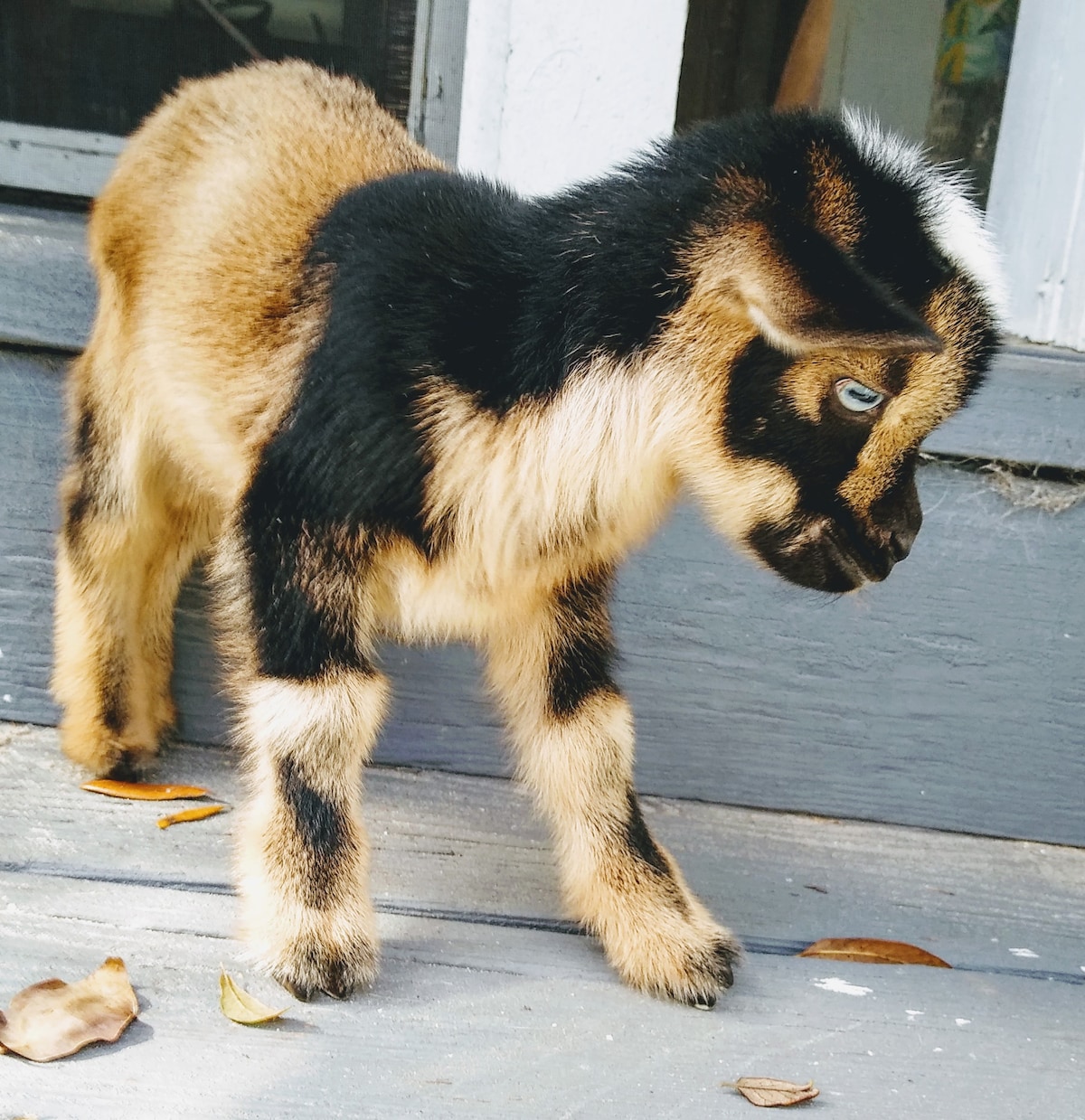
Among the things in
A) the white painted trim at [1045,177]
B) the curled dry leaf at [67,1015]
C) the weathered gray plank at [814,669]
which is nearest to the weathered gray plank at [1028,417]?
the weathered gray plank at [814,669]

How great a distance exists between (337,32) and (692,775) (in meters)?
2.07

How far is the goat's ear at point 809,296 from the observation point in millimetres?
1789

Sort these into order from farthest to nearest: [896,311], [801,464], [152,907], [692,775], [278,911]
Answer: [692,775], [152,907], [278,911], [801,464], [896,311]

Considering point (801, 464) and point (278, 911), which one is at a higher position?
point (801, 464)

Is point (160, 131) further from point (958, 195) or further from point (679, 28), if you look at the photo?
point (958, 195)

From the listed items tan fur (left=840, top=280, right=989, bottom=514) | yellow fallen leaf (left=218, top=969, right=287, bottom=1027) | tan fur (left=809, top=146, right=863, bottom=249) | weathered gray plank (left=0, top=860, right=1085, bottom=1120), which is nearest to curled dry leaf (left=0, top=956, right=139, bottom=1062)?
weathered gray plank (left=0, top=860, right=1085, bottom=1120)

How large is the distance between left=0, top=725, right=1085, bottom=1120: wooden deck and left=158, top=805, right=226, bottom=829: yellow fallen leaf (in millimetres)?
35

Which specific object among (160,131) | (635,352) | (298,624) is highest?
(160,131)

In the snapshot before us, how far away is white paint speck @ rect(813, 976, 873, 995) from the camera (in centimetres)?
238

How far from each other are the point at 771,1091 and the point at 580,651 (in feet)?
2.75

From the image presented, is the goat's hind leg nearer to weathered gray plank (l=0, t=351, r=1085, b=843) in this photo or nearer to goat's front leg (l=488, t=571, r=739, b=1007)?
weathered gray plank (l=0, t=351, r=1085, b=843)

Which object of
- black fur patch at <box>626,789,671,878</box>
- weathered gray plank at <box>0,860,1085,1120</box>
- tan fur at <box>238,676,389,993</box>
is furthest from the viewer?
black fur patch at <box>626,789,671,878</box>

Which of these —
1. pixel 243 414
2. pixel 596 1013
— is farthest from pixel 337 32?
pixel 596 1013

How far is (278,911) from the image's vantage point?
221 cm
